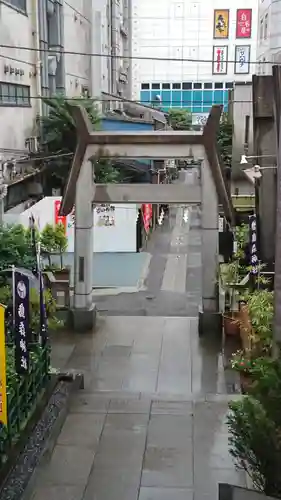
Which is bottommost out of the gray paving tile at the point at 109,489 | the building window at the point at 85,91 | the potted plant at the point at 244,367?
the gray paving tile at the point at 109,489

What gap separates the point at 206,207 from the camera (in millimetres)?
16250

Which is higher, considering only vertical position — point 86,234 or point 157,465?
point 86,234

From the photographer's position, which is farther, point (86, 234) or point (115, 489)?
point (86, 234)

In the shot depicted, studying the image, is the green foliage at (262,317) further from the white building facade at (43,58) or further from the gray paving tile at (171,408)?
the white building facade at (43,58)

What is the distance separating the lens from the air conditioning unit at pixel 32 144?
29381 millimetres

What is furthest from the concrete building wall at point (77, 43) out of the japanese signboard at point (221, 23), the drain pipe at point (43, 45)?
the japanese signboard at point (221, 23)

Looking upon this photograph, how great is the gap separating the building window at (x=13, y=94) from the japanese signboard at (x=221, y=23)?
40800mm

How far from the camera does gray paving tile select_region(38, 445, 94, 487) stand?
27.5 ft

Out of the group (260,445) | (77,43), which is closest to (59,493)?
(260,445)

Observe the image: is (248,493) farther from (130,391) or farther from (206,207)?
(206,207)

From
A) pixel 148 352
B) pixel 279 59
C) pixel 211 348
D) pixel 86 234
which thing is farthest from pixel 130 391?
pixel 279 59

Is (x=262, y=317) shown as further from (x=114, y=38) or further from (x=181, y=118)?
(x=181, y=118)

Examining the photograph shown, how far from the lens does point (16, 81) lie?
27.3 meters

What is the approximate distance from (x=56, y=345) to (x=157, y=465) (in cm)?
719
